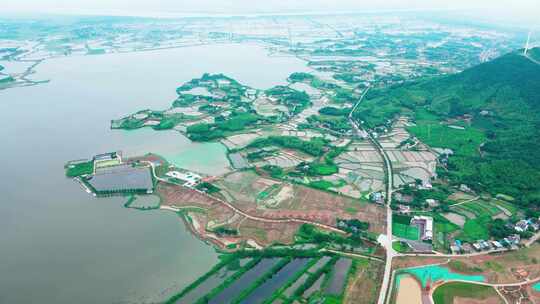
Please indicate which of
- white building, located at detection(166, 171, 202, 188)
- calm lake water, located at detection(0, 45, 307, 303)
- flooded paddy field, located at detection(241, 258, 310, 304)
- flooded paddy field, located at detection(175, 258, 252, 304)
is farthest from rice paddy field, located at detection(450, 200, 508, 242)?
white building, located at detection(166, 171, 202, 188)

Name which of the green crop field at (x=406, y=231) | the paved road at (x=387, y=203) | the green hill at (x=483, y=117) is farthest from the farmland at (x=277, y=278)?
the green hill at (x=483, y=117)

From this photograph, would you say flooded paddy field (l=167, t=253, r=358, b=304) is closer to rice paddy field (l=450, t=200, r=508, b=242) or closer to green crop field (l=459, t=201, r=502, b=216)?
rice paddy field (l=450, t=200, r=508, b=242)

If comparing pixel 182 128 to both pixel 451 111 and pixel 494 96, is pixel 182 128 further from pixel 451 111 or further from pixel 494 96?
pixel 494 96

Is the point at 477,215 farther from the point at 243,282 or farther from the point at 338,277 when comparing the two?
the point at 243,282

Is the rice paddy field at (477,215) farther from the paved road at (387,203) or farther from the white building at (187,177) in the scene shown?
the white building at (187,177)

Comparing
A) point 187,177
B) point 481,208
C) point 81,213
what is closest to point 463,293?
point 481,208
